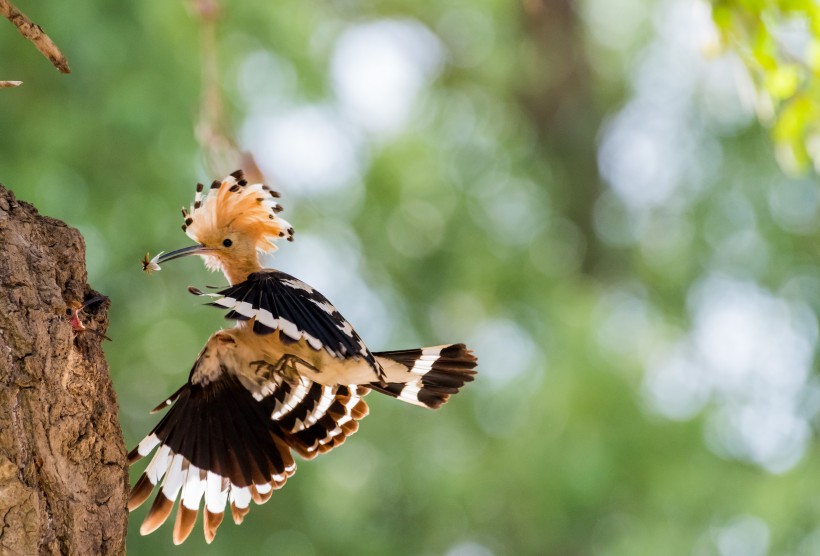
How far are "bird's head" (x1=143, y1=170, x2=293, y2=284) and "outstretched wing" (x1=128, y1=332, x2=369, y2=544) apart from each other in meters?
0.25

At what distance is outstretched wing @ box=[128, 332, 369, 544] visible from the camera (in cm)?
194

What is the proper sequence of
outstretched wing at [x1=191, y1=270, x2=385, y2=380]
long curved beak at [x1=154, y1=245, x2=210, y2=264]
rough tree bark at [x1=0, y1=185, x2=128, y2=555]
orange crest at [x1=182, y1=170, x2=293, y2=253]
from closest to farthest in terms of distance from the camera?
rough tree bark at [x1=0, y1=185, x2=128, y2=555] → outstretched wing at [x1=191, y1=270, x2=385, y2=380] → long curved beak at [x1=154, y1=245, x2=210, y2=264] → orange crest at [x1=182, y1=170, x2=293, y2=253]

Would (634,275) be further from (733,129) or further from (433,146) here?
(433,146)

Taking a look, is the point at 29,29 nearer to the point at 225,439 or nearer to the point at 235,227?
the point at 235,227

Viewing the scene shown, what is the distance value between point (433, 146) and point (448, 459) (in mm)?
1759

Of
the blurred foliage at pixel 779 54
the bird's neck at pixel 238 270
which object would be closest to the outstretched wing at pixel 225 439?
the bird's neck at pixel 238 270

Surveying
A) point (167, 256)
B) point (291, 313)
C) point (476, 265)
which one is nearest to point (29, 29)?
point (167, 256)

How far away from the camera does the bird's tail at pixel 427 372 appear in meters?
2.12

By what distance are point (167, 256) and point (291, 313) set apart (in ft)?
0.86

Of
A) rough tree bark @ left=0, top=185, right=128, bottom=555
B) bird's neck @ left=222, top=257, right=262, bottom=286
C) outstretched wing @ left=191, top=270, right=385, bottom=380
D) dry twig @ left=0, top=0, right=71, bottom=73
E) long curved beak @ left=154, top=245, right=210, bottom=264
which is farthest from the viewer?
bird's neck @ left=222, top=257, right=262, bottom=286

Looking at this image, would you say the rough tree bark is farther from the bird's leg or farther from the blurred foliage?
the blurred foliage

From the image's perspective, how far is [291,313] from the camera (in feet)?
5.98

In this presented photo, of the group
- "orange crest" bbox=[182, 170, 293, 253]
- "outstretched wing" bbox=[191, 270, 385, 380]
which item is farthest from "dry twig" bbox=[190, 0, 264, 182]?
"outstretched wing" bbox=[191, 270, 385, 380]

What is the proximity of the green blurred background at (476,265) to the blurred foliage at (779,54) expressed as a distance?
4.44 feet
